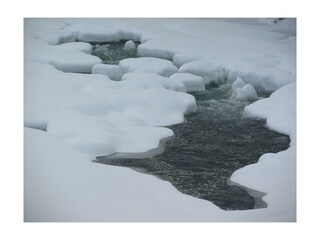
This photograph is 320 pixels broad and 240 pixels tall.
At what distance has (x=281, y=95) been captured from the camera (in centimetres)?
605

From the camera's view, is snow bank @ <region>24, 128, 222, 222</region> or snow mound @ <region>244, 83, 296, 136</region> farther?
snow mound @ <region>244, 83, 296, 136</region>

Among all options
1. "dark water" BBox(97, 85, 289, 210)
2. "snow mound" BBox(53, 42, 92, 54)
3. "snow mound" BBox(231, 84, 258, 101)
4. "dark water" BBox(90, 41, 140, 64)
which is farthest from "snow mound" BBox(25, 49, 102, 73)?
"snow mound" BBox(231, 84, 258, 101)

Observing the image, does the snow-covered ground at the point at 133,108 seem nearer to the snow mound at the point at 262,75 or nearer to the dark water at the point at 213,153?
the snow mound at the point at 262,75

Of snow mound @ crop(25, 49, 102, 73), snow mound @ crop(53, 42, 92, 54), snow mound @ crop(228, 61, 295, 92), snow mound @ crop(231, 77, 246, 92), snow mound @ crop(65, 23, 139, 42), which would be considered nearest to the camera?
snow mound @ crop(231, 77, 246, 92)

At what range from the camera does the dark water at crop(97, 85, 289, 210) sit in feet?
12.9

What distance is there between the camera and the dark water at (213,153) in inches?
155

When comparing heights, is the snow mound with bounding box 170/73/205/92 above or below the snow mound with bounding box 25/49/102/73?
below

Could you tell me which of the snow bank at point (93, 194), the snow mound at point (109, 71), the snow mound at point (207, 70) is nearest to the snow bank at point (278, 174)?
the snow bank at point (93, 194)

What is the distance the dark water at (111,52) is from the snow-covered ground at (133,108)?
6.5 inches

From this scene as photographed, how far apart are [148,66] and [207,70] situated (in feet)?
2.38

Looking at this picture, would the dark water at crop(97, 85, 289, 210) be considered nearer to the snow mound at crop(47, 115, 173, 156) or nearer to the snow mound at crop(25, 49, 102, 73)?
the snow mound at crop(47, 115, 173, 156)

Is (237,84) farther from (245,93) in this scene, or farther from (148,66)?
(148,66)

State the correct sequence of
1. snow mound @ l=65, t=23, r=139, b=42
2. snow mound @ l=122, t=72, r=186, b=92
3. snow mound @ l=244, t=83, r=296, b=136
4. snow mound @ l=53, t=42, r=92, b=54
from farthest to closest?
snow mound @ l=65, t=23, r=139, b=42
snow mound @ l=53, t=42, r=92, b=54
snow mound @ l=122, t=72, r=186, b=92
snow mound @ l=244, t=83, r=296, b=136

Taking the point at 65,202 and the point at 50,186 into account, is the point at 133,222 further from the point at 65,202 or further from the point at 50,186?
the point at 50,186
